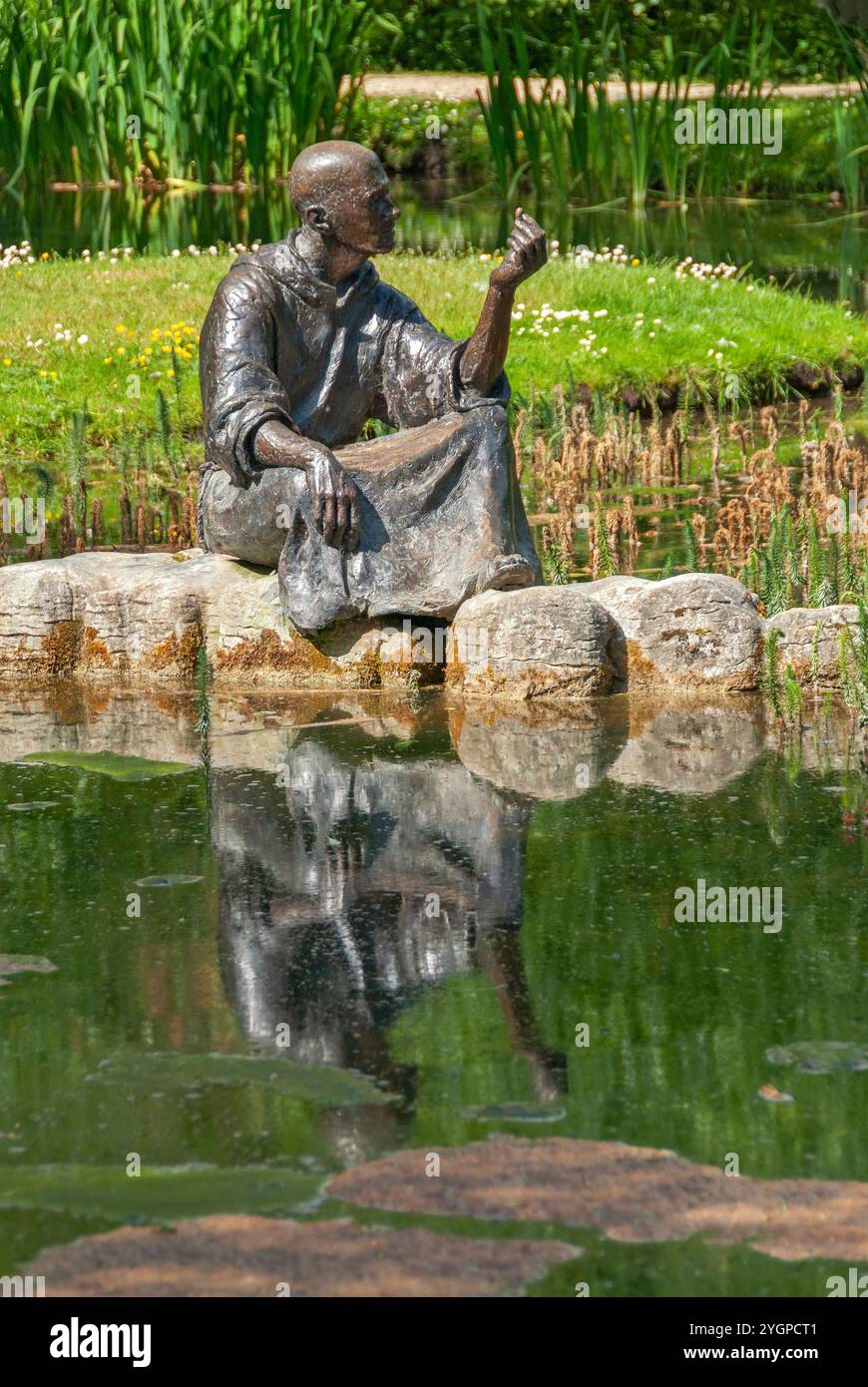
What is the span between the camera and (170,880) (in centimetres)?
519

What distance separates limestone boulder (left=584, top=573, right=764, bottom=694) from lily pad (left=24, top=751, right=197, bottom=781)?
5.33 feet

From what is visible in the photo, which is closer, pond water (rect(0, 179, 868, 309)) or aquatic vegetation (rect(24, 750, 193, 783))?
aquatic vegetation (rect(24, 750, 193, 783))

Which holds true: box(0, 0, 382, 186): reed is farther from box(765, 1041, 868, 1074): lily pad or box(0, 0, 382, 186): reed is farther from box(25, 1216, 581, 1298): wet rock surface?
box(25, 1216, 581, 1298): wet rock surface

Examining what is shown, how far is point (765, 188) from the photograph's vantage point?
2252 centimetres

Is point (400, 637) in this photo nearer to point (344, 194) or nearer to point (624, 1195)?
point (344, 194)

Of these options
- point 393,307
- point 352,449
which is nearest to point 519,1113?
point 352,449

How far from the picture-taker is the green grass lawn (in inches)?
439

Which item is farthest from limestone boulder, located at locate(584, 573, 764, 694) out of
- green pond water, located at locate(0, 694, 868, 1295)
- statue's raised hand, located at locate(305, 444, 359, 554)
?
statue's raised hand, located at locate(305, 444, 359, 554)

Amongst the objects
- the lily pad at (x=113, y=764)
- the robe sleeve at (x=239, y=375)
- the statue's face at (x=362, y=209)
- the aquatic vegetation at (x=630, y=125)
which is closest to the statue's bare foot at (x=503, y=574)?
the robe sleeve at (x=239, y=375)

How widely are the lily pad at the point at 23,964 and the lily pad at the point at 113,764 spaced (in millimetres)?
1394

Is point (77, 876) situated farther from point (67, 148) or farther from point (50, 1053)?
point (67, 148)

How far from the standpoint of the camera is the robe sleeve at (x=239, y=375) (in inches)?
277

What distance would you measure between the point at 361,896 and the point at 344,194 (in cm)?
302

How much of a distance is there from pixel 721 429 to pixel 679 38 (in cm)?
1657
